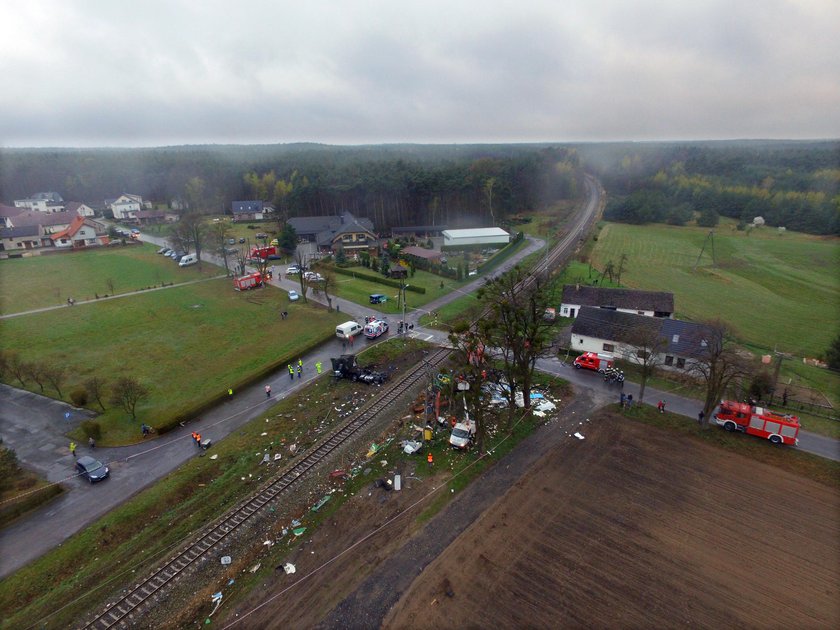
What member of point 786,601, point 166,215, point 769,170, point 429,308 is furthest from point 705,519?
point 769,170

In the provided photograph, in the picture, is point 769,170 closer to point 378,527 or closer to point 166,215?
point 378,527

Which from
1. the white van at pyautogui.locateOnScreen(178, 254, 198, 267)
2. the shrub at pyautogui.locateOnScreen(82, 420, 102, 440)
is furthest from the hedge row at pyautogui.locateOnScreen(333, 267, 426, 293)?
the shrub at pyautogui.locateOnScreen(82, 420, 102, 440)

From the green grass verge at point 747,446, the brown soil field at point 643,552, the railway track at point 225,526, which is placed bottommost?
the railway track at point 225,526

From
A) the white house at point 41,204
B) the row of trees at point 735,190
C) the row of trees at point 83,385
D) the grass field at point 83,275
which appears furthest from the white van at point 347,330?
the white house at point 41,204

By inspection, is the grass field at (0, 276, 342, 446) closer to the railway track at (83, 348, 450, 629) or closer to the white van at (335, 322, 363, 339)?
the white van at (335, 322, 363, 339)

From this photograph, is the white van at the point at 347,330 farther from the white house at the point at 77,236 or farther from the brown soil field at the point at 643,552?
the white house at the point at 77,236

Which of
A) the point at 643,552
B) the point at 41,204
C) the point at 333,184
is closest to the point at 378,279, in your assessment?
the point at 643,552
